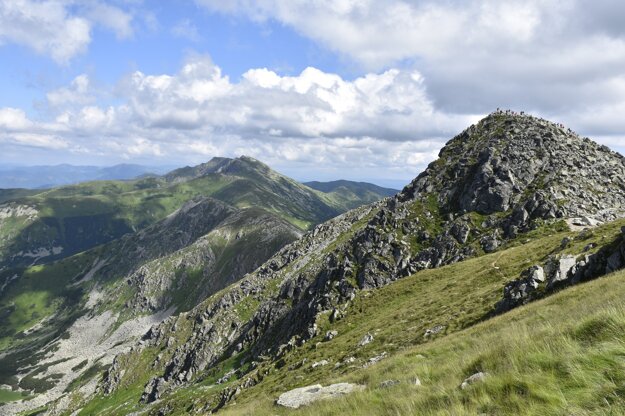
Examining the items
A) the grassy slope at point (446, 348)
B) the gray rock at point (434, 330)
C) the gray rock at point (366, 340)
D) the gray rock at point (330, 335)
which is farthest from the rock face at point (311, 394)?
the gray rock at point (330, 335)

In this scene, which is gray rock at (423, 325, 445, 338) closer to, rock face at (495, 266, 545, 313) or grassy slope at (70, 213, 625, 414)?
grassy slope at (70, 213, 625, 414)

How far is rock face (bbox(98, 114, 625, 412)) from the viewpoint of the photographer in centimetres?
9469

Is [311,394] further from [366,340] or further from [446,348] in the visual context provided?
[366,340]

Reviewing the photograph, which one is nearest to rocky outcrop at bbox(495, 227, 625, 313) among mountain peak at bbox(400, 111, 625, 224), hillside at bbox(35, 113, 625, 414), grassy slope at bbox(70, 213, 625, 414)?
hillside at bbox(35, 113, 625, 414)

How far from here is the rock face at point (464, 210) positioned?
94688mm

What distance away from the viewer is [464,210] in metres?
114

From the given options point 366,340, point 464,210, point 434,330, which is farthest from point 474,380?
point 464,210

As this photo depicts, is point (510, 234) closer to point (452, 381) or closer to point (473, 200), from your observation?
point (473, 200)

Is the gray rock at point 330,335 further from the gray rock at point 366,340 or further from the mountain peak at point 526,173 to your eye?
the mountain peak at point 526,173

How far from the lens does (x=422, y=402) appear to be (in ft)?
29.5

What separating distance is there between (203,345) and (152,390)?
96.6 ft

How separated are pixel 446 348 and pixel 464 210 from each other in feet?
325

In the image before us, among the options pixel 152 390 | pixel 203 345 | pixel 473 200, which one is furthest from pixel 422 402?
pixel 152 390

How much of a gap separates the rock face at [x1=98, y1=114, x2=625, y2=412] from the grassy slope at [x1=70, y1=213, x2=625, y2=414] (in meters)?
16.9
